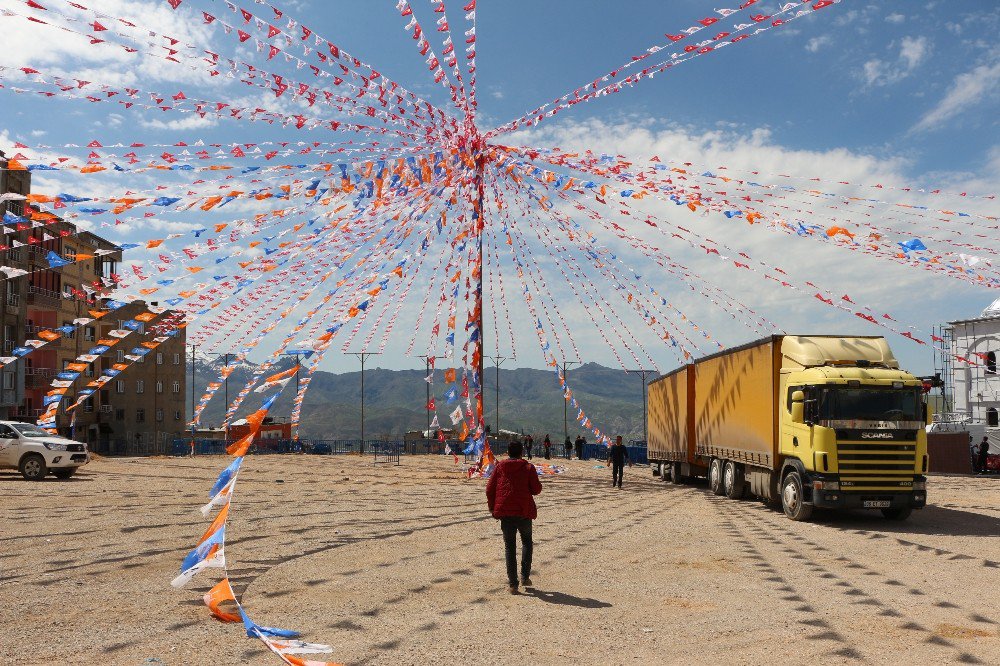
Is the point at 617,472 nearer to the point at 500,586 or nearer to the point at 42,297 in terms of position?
the point at 500,586

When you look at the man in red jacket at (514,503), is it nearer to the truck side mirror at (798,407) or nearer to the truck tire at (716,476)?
the truck side mirror at (798,407)

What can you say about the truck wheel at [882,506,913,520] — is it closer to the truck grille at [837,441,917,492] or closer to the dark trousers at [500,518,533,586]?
the truck grille at [837,441,917,492]

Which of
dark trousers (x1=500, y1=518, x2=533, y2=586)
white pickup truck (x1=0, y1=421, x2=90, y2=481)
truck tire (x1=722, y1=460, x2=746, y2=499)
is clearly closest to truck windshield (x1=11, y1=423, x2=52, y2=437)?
white pickup truck (x1=0, y1=421, x2=90, y2=481)

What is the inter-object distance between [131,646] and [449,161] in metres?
15.9

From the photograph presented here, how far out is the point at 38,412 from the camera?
5231cm

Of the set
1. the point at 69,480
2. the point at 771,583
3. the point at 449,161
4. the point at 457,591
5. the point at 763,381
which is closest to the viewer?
the point at 457,591

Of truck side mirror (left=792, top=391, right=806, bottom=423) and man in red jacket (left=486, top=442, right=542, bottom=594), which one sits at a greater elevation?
truck side mirror (left=792, top=391, right=806, bottom=423)

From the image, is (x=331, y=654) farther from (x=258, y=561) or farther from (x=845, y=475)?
(x=845, y=475)

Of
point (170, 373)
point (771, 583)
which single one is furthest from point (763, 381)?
point (170, 373)

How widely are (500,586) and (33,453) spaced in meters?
21.3

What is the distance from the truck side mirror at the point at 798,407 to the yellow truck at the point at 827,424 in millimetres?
22

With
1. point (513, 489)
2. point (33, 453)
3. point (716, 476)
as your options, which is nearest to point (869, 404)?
point (716, 476)

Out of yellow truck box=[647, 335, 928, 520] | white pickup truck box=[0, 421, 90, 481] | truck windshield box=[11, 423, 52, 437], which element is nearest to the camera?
yellow truck box=[647, 335, 928, 520]

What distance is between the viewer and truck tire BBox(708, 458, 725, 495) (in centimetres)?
2209
